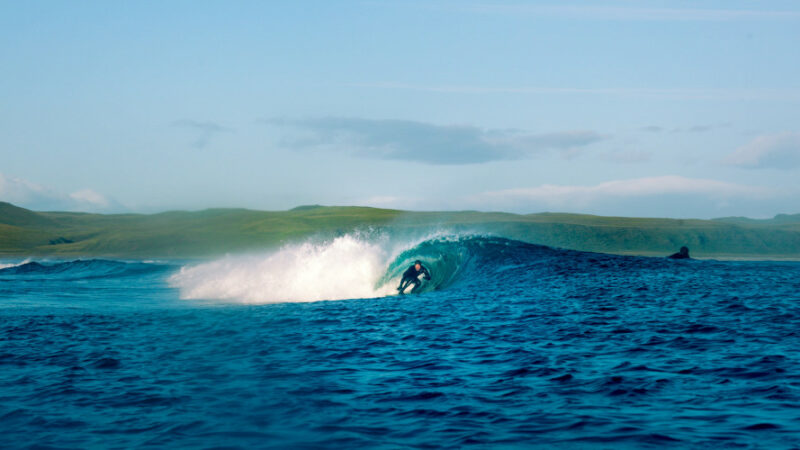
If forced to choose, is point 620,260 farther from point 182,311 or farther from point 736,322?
point 182,311

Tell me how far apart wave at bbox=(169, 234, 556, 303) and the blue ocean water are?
6586mm

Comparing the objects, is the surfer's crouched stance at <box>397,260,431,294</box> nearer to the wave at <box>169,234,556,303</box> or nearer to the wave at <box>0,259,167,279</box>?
the wave at <box>169,234,556,303</box>

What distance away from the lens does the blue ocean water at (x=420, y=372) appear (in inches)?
296

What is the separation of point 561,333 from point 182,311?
1289 centimetres

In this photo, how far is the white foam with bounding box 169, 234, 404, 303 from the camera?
28984mm

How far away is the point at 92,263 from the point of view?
64.1 m

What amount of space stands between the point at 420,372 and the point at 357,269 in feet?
75.1

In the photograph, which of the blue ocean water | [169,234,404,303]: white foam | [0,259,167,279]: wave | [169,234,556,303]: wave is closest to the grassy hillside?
[0,259,167,279]: wave

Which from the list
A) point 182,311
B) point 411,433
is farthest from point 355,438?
point 182,311

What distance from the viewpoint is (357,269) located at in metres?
33.5

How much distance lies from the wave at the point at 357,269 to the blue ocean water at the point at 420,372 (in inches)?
259

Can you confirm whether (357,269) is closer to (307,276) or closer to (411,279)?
(307,276)

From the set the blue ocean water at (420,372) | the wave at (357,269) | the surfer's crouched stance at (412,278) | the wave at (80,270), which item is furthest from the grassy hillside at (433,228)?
the blue ocean water at (420,372)

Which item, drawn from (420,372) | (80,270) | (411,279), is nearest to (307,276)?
(411,279)
